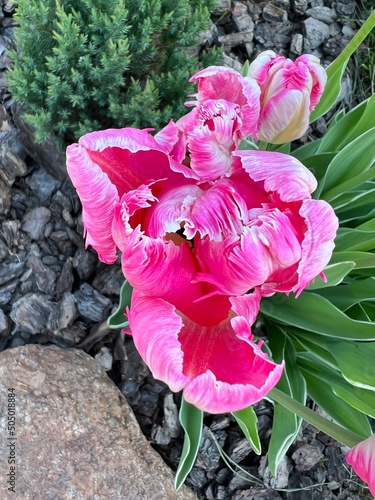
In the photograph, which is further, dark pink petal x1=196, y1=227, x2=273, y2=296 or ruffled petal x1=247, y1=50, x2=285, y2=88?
ruffled petal x1=247, y1=50, x2=285, y2=88

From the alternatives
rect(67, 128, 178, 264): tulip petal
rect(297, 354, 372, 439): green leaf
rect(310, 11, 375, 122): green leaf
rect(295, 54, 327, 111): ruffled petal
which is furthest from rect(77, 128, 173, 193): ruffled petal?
rect(297, 354, 372, 439): green leaf

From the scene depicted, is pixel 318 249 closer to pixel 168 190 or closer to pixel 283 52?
pixel 168 190

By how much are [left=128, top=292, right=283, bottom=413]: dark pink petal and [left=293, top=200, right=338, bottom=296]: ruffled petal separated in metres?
0.11

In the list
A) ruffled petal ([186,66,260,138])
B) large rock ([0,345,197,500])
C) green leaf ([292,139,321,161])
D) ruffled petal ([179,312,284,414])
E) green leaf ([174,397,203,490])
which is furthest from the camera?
green leaf ([292,139,321,161])

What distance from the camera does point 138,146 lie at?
25.6 inches

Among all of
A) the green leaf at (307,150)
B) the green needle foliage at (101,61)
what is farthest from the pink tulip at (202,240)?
the green leaf at (307,150)

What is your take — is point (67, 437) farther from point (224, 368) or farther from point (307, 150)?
point (307, 150)

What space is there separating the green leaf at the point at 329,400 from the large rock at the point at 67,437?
1.18 ft

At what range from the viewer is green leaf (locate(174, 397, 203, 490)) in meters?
0.93

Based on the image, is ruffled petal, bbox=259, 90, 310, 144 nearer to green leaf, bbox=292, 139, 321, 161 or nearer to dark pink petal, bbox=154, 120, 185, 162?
dark pink petal, bbox=154, 120, 185, 162

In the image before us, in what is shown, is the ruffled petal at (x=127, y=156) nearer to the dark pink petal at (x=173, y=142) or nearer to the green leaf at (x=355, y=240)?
the dark pink petal at (x=173, y=142)

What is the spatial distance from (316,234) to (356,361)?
39 centimetres

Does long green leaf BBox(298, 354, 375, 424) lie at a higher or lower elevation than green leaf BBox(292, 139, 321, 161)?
lower

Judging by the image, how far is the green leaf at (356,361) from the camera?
84 cm
